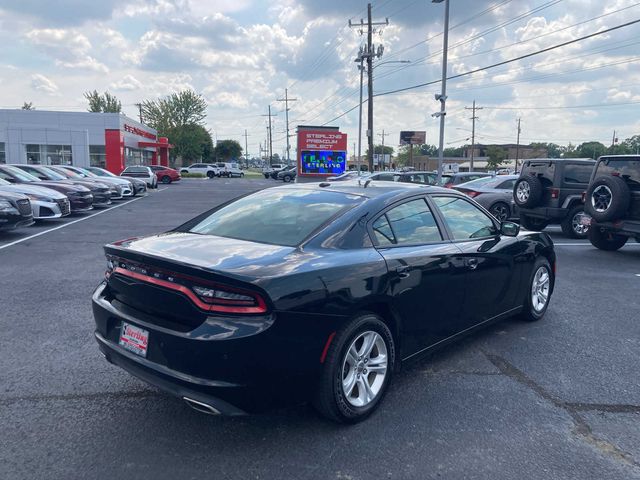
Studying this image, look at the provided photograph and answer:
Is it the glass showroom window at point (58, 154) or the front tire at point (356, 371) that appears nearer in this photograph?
the front tire at point (356, 371)

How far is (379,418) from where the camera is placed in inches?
133

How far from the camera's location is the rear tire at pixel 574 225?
1179cm

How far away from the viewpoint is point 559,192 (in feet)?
38.4

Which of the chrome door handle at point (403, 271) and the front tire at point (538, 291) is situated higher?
the chrome door handle at point (403, 271)

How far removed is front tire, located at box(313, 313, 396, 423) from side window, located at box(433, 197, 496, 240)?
1.30m

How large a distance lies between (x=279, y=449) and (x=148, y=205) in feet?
63.8

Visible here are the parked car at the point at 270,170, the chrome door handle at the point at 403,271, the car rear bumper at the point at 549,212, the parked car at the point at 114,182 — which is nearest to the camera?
the chrome door handle at the point at 403,271

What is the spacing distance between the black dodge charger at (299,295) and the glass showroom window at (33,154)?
4354 cm

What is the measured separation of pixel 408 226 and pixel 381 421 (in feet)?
4.69

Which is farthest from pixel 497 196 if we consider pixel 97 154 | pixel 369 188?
pixel 97 154

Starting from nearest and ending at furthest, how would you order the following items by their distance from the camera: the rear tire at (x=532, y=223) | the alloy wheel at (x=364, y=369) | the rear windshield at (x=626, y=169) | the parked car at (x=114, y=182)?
1. the alloy wheel at (x=364, y=369)
2. the rear windshield at (x=626, y=169)
3. the rear tire at (x=532, y=223)
4. the parked car at (x=114, y=182)

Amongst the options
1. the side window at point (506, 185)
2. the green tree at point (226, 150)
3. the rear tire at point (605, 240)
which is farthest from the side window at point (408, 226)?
the green tree at point (226, 150)

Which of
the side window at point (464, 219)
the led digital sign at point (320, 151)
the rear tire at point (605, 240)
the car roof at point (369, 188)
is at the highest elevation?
the led digital sign at point (320, 151)

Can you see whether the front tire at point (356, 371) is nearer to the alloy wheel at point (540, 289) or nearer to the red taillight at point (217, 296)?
the red taillight at point (217, 296)
